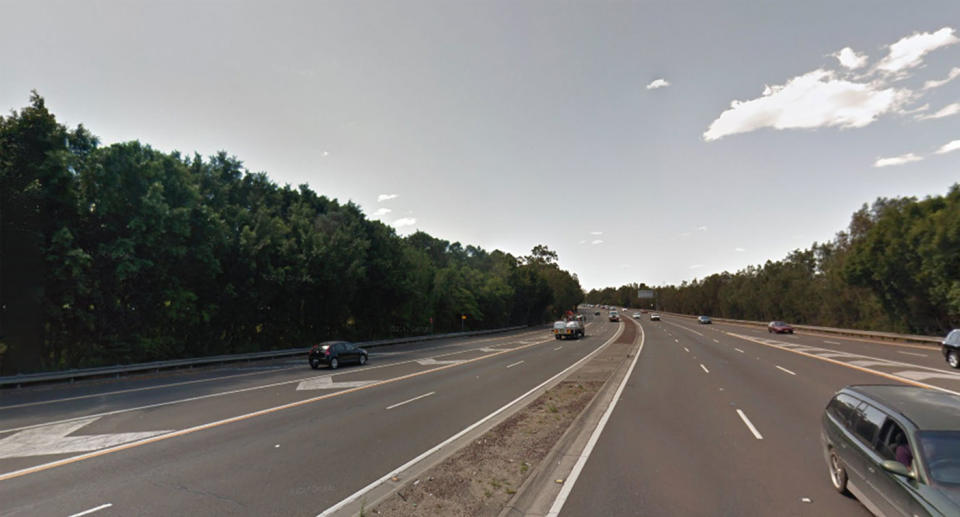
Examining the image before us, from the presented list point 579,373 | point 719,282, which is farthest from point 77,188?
point 719,282

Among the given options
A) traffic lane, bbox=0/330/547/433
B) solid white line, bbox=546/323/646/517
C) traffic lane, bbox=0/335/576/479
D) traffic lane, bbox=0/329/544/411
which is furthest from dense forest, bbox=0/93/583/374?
solid white line, bbox=546/323/646/517

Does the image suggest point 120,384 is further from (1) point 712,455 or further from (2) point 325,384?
(1) point 712,455

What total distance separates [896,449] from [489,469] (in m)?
5.31

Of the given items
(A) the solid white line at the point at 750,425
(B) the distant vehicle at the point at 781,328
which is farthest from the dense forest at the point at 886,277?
(A) the solid white line at the point at 750,425

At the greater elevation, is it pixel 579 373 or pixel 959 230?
pixel 959 230

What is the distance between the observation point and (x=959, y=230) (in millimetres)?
31078

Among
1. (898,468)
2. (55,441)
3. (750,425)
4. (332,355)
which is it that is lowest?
(750,425)

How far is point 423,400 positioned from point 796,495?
1003 cm

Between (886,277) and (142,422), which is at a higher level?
(886,277)

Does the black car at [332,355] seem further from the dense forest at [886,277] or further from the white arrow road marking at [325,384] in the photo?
the dense forest at [886,277]

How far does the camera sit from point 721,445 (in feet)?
28.0

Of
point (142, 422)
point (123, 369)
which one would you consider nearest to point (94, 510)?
point (142, 422)

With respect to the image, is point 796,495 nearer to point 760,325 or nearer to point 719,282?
point 760,325

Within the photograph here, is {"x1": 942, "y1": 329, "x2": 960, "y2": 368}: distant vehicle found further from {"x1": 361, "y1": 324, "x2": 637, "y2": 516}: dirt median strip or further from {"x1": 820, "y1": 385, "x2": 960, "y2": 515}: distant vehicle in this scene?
{"x1": 820, "y1": 385, "x2": 960, "y2": 515}: distant vehicle
